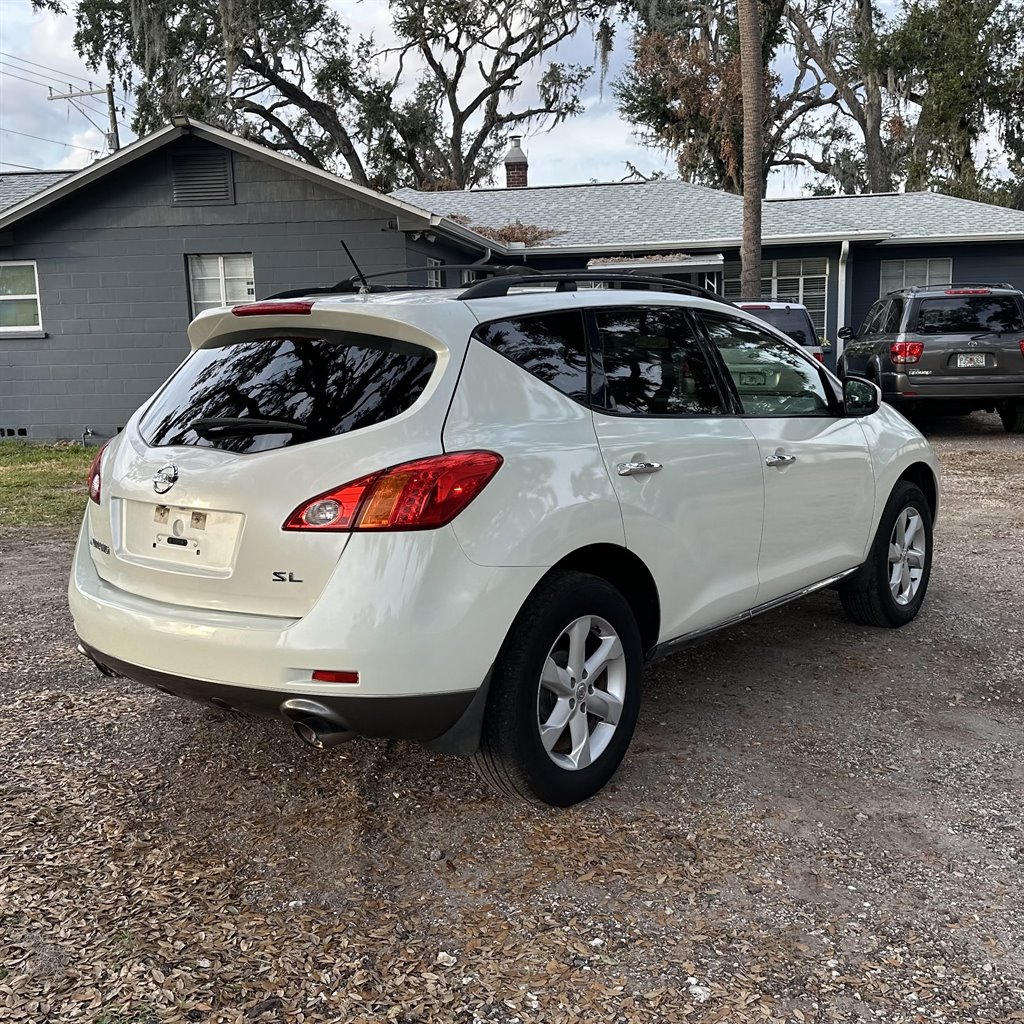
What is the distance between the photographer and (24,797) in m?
3.69

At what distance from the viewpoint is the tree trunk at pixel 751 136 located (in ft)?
51.5

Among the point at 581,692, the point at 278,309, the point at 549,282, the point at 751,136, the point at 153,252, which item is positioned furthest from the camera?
the point at 751,136

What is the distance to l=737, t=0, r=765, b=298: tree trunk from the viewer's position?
15.7 m

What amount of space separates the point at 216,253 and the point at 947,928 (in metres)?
14.8

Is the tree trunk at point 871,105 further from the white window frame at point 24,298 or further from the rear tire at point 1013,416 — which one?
the white window frame at point 24,298

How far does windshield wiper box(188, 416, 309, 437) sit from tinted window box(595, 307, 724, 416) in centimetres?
113

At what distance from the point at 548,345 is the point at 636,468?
513 mm

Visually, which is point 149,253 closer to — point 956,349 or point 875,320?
point 875,320

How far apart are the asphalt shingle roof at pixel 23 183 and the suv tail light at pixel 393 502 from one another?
17.4 m

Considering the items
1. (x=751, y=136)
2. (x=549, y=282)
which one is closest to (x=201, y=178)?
(x=751, y=136)

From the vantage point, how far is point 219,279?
52.0ft

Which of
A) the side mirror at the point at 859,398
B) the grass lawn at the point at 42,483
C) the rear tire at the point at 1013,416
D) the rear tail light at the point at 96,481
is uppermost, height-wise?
the side mirror at the point at 859,398

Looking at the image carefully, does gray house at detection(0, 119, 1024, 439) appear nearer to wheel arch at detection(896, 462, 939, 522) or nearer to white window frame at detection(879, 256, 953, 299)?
white window frame at detection(879, 256, 953, 299)

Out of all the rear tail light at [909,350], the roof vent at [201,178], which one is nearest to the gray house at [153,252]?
the roof vent at [201,178]
